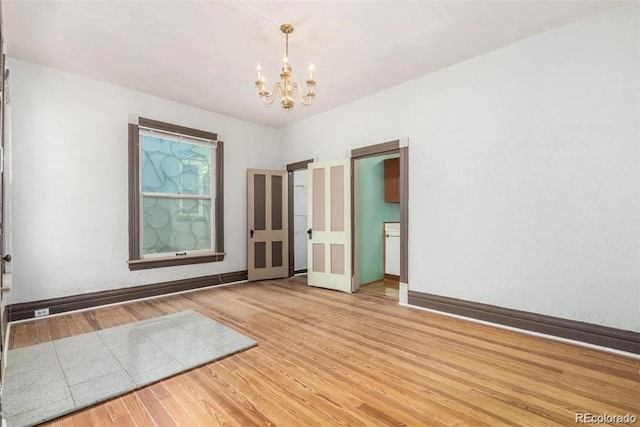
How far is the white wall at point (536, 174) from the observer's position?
104 inches

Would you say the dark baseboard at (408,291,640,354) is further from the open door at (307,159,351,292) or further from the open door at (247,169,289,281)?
the open door at (247,169,289,281)

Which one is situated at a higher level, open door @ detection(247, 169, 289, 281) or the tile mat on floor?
open door @ detection(247, 169, 289, 281)

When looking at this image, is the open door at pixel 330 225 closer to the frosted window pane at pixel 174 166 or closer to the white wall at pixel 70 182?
the frosted window pane at pixel 174 166

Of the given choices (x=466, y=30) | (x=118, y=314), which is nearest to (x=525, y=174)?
(x=466, y=30)

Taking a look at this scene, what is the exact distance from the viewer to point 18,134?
11.5 ft

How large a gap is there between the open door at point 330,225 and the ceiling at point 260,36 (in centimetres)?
140

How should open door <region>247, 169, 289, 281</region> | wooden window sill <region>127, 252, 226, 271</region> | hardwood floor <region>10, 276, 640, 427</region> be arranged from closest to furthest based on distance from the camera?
hardwood floor <region>10, 276, 640, 427</region> < wooden window sill <region>127, 252, 226, 271</region> < open door <region>247, 169, 289, 281</region>

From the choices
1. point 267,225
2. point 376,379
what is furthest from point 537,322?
point 267,225

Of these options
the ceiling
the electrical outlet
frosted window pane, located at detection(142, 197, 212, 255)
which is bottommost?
the electrical outlet

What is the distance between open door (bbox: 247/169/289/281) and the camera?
557 cm

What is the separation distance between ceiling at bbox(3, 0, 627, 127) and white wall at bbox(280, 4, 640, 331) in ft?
0.98

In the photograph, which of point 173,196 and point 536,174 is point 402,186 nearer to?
point 536,174

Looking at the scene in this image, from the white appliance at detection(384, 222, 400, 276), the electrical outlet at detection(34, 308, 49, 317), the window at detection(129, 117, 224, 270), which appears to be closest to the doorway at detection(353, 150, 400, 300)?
the white appliance at detection(384, 222, 400, 276)

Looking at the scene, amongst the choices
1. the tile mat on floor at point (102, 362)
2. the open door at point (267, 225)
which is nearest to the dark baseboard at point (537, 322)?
the tile mat on floor at point (102, 362)
